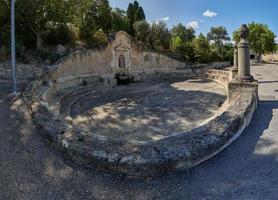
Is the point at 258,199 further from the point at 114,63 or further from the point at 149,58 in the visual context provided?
the point at 149,58

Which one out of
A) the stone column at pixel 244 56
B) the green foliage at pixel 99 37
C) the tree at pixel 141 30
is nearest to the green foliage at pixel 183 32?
the tree at pixel 141 30

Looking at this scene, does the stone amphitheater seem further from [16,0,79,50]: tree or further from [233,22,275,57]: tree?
[233,22,275,57]: tree

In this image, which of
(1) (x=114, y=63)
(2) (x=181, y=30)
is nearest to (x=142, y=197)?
(1) (x=114, y=63)

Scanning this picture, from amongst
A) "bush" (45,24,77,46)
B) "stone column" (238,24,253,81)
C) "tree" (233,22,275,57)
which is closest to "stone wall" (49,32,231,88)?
"bush" (45,24,77,46)

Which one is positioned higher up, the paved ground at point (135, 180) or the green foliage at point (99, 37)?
the green foliage at point (99, 37)

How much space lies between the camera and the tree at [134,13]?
36312mm

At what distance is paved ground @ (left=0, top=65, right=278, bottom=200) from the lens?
3795mm

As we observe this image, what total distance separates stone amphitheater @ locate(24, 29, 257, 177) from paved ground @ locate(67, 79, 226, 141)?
0.03 meters

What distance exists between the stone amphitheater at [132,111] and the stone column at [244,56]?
0.13 m

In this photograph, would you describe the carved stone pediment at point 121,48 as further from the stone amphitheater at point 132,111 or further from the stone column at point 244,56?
the stone column at point 244,56

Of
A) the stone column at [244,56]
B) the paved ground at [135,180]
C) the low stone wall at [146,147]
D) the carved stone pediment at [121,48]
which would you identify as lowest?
the paved ground at [135,180]

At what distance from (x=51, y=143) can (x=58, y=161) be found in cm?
63

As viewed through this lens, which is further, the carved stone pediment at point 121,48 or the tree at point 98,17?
the tree at point 98,17

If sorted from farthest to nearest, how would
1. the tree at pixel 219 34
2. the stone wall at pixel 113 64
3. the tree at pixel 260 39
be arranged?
the tree at pixel 219 34
the tree at pixel 260 39
the stone wall at pixel 113 64
